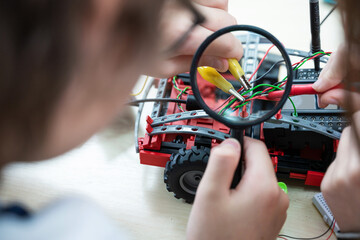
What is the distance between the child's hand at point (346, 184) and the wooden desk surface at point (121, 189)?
0.18m

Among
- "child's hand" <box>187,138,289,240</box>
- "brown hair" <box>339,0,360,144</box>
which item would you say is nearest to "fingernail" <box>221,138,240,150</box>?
"child's hand" <box>187,138,289,240</box>

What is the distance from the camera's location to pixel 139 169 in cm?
88

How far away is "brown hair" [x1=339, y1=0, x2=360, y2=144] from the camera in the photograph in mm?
368

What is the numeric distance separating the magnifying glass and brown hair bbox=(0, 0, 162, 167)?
0.22 metres

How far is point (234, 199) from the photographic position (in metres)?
0.52

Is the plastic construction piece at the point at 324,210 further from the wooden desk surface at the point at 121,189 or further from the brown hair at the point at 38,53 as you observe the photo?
the brown hair at the point at 38,53

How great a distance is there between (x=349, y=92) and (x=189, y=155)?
39 cm

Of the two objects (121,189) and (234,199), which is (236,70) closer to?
(234,199)

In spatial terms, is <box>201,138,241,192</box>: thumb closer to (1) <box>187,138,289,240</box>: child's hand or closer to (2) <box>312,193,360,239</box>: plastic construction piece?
(1) <box>187,138,289,240</box>: child's hand

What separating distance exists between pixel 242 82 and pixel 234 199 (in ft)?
0.91

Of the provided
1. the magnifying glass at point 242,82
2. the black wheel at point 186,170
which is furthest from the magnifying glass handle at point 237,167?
the black wheel at point 186,170

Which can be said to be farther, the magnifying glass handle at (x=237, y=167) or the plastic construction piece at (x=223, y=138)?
the plastic construction piece at (x=223, y=138)

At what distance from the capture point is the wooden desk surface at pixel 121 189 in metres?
0.76

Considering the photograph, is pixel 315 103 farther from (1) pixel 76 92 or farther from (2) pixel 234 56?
(1) pixel 76 92
